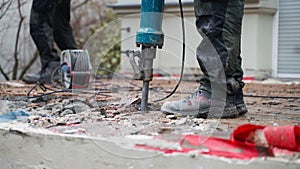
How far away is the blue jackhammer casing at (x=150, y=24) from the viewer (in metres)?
1.76

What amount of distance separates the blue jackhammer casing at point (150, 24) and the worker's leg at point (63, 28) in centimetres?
194

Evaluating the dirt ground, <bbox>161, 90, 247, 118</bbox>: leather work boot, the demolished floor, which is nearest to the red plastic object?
the demolished floor

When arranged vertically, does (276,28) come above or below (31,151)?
above

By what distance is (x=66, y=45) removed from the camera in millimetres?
3635

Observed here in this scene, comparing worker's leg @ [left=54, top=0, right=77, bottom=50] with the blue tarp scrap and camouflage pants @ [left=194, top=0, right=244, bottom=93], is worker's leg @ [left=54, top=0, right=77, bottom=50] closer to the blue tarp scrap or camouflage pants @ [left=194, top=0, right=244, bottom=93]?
the blue tarp scrap

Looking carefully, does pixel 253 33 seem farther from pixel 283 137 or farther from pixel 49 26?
pixel 283 137

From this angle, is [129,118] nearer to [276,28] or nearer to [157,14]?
[157,14]

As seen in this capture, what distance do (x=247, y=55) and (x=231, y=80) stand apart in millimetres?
2897

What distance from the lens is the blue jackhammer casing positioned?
1758 millimetres

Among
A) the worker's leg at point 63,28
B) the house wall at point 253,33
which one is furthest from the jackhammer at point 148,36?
the house wall at point 253,33

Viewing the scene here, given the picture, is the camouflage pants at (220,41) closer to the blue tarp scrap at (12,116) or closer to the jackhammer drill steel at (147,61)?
the jackhammer drill steel at (147,61)

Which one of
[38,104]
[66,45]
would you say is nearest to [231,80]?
[38,104]

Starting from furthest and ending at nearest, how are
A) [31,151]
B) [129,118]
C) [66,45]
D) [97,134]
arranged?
[66,45]
[129,118]
[31,151]
[97,134]

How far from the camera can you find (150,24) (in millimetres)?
1766
